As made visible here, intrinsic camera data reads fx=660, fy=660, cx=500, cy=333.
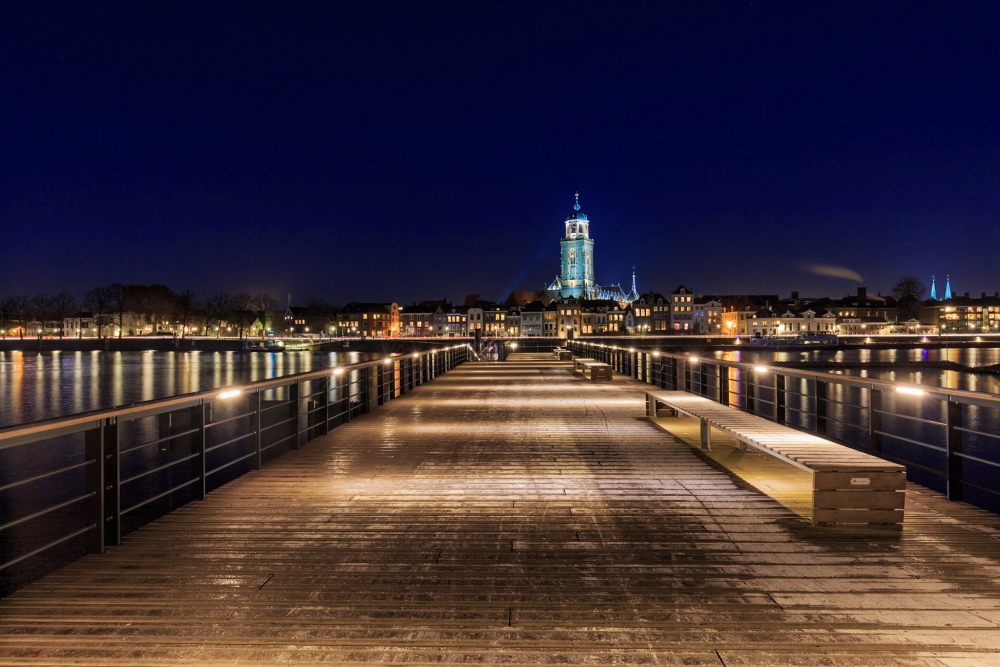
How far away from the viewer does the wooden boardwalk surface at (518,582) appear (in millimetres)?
3223

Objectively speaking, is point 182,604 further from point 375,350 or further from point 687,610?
point 375,350

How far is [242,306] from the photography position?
454 ft

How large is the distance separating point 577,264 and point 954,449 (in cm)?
17574

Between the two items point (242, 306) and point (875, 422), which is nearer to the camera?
point (875, 422)

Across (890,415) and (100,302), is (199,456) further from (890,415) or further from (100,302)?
(100,302)

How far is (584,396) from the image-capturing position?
52.9 ft

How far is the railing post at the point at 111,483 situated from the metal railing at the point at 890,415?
564 centimetres

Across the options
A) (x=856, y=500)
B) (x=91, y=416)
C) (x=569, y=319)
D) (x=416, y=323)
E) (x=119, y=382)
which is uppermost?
(x=569, y=319)

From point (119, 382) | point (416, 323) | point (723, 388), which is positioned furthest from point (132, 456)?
point (416, 323)

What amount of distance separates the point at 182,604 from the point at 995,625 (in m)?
4.40

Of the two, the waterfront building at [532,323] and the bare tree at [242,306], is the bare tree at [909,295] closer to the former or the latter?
the waterfront building at [532,323]

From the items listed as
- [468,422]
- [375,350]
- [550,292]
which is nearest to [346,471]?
[468,422]

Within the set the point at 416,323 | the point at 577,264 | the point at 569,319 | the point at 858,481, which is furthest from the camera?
the point at 577,264

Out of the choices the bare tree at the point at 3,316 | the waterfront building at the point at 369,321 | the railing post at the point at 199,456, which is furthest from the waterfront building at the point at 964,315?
the bare tree at the point at 3,316
